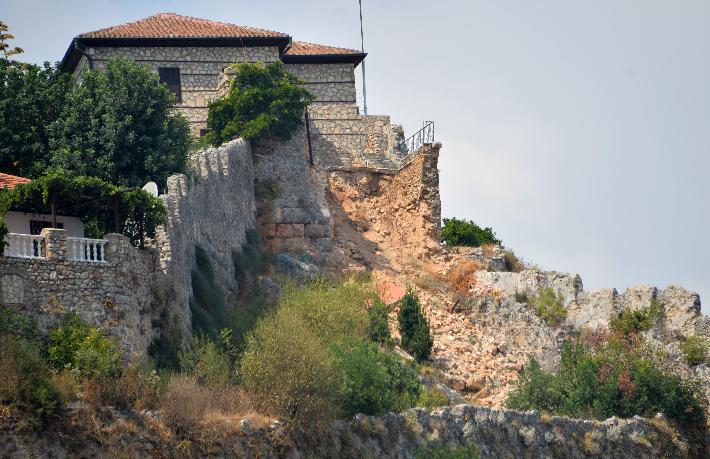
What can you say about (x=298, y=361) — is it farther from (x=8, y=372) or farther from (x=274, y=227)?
(x=274, y=227)

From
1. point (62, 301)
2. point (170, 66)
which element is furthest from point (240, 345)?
point (170, 66)

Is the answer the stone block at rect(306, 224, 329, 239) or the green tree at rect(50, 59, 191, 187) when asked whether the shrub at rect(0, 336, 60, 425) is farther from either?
the stone block at rect(306, 224, 329, 239)

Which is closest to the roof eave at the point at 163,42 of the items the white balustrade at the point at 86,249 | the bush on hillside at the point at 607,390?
the bush on hillside at the point at 607,390

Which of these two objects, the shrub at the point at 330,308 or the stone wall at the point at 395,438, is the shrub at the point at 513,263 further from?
the stone wall at the point at 395,438

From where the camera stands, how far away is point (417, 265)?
5412 cm

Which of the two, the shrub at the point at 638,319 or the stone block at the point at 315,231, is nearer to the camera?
the shrub at the point at 638,319

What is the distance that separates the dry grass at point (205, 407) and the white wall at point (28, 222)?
437 cm

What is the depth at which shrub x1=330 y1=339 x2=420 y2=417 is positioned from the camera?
39.2 m

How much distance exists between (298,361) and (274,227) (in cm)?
1542

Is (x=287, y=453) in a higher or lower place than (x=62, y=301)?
lower

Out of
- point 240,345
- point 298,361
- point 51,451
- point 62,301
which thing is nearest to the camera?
point 51,451

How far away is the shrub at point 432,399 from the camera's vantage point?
4197 centimetres

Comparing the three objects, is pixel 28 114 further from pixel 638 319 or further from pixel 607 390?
pixel 638 319

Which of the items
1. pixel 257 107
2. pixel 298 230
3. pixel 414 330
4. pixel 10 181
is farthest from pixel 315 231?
pixel 10 181
